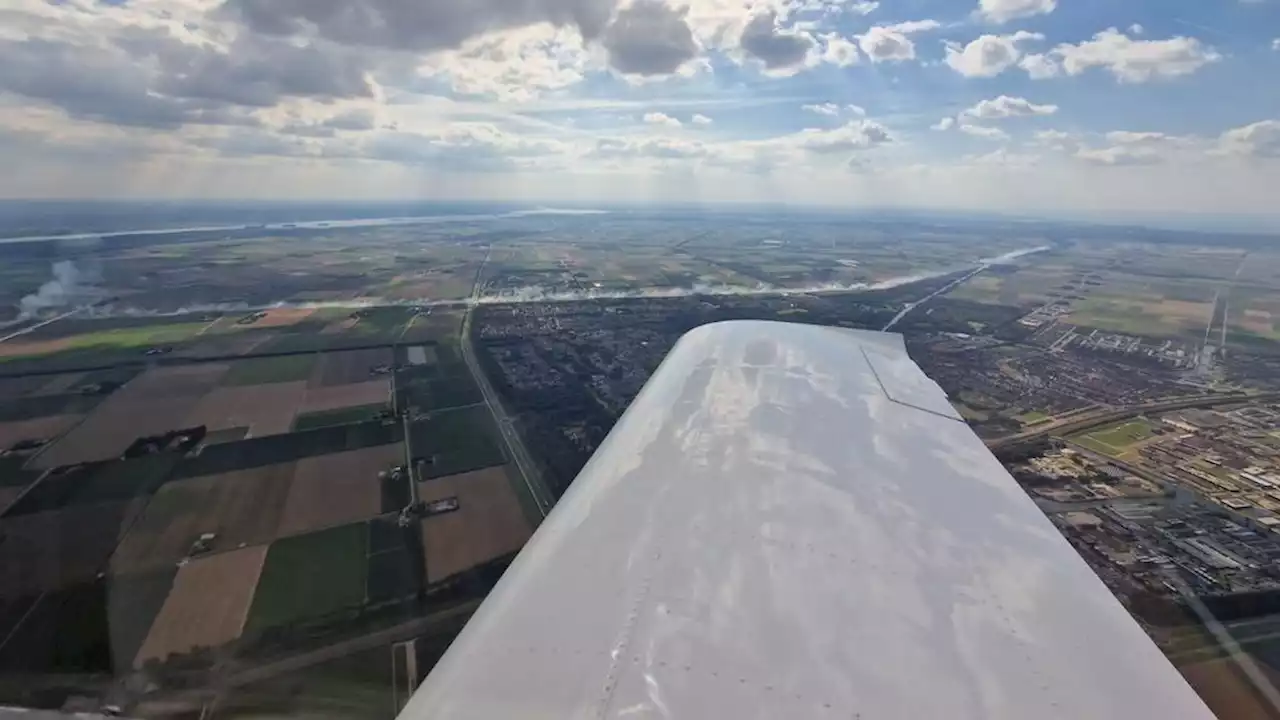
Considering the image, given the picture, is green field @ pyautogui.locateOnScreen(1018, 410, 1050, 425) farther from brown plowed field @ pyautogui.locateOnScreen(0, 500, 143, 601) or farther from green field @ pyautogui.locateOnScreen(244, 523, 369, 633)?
brown plowed field @ pyautogui.locateOnScreen(0, 500, 143, 601)

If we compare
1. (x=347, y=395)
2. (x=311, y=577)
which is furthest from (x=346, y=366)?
(x=311, y=577)

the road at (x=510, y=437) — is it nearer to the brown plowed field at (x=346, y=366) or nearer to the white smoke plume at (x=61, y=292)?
the brown plowed field at (x=346, y=366)

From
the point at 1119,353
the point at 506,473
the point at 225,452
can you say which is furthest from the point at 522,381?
the point at 1119,353

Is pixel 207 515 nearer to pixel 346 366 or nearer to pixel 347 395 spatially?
pixel 347 395

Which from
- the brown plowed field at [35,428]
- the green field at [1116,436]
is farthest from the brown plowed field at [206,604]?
the green field at [1116,436]

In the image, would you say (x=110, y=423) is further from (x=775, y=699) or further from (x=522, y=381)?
(x=775, y=699)

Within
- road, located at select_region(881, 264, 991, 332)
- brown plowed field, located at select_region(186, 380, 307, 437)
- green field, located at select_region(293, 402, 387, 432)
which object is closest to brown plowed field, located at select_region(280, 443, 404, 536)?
green field, located at select_region(293, 402, 387, 432)
